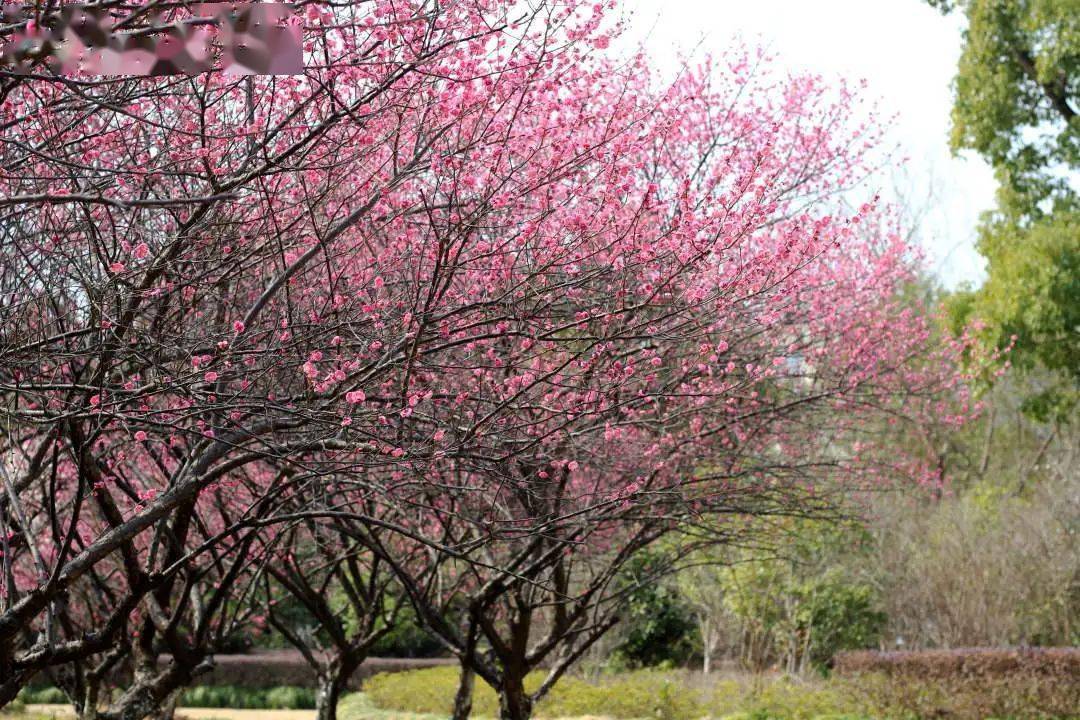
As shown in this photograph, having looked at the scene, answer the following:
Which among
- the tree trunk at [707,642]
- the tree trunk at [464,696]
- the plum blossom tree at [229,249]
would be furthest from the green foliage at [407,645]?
the plum blossom tree at [229,249]

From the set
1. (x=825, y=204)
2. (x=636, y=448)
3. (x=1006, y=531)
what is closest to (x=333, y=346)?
(x=636, y=448)

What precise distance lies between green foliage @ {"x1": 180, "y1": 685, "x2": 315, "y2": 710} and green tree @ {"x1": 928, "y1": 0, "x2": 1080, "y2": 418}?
41.6ft

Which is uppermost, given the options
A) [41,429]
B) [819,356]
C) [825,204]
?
[825,204]

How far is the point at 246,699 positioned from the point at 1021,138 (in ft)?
50.4

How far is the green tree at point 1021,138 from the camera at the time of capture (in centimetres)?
1560

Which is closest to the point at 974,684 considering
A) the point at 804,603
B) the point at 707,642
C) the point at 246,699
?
the point at 804,603

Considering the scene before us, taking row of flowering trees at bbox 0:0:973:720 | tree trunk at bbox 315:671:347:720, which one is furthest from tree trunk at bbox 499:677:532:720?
tree trunk at bbox 315:671:347:720

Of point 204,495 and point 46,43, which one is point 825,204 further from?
point 46,43

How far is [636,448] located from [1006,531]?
482 inches

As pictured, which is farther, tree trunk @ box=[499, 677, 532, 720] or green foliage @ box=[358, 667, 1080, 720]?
green foliage @ box=[358, 667, 1080, 720]

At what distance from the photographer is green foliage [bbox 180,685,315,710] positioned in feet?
66.9

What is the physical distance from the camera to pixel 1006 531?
18109 millimetres

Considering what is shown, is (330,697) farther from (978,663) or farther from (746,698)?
(978,663)

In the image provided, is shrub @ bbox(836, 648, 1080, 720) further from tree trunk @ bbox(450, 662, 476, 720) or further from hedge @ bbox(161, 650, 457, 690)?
→ hedge @ bbox(161, 650, 457, 690)
